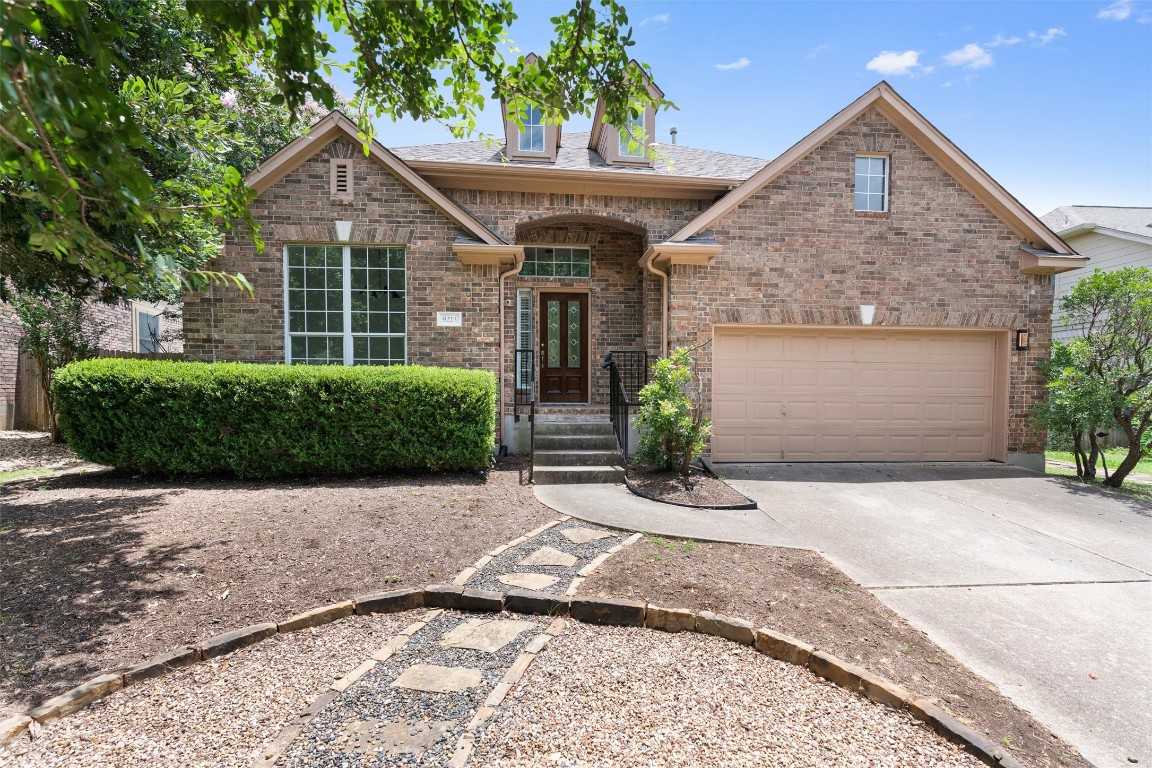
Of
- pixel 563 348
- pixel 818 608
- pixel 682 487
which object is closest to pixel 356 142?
pixel 563 348

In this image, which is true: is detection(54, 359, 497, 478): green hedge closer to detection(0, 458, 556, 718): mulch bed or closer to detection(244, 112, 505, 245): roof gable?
detection(0, 458, 556, 718): mulch bed

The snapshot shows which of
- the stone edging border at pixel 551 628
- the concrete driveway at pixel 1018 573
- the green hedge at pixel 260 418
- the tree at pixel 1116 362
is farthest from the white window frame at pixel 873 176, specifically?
the stone edging border at pixel 551 628

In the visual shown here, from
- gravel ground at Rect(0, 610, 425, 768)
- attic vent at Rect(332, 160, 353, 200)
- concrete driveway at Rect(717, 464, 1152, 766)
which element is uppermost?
attic vent at Rect(332, 160, 353, 200)

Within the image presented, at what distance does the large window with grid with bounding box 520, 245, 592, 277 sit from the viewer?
35.8 feet

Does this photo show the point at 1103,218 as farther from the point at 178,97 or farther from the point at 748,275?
the point at 178,97

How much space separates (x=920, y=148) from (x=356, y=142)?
9.34 metres

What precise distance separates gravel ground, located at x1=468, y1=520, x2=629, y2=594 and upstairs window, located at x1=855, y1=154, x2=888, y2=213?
7723 mm

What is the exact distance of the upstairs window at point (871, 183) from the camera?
9500 mm

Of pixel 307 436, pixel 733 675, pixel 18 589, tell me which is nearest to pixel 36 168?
pixel 18 589

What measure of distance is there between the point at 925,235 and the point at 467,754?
1045 centimetres

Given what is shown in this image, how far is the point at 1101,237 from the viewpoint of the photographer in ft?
47.7

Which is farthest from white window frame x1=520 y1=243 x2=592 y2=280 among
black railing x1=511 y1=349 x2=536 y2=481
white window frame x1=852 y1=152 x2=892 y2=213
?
white window frame x1=852 y1=152 x2=892 y2=213

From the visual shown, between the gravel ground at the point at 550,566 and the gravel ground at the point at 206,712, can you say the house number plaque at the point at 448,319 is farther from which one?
the gravel ground at the point at 206,712

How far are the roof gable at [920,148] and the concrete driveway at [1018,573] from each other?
422 cm
